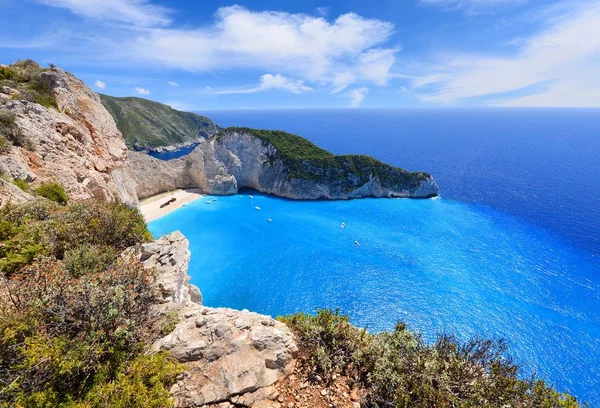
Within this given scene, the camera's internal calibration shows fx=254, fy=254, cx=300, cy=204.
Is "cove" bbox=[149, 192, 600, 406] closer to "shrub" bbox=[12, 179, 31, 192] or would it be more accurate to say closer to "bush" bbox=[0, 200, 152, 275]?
"bush" bbox=[0, 200, 152, 275]

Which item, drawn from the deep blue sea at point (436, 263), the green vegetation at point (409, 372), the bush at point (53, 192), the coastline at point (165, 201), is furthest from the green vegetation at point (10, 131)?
the coastline at point (165, 201)

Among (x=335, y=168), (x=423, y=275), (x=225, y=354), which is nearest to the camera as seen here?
(x=225, y=354)

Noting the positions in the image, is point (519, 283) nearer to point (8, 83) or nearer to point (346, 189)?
point (346, 189)

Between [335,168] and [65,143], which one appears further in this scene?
[335,168]

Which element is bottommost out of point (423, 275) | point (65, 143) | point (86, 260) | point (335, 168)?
point (423, 275)

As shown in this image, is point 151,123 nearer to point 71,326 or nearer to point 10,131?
point 10,131

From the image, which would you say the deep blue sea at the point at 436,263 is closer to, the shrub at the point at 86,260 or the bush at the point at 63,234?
the bush at the point at 63,234

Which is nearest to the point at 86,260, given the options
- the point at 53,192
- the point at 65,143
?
the point at 53,192

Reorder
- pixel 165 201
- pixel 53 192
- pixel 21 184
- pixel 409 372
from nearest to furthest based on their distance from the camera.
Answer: pixel 409 372 → pixel 21 184 → pixel 53 192 → pixel 165 201

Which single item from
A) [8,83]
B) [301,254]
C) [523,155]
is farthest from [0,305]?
[523,155]
